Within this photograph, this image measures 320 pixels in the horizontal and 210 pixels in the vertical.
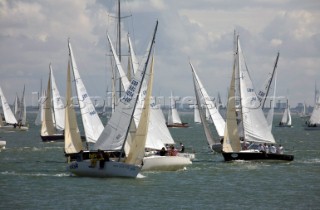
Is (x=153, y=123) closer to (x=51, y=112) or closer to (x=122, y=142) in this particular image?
(x=122, y=142)

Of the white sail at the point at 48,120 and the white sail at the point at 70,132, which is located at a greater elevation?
the white sail at the point at 48,120

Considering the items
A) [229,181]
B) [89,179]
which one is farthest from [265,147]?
[89,179]

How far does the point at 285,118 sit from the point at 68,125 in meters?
113

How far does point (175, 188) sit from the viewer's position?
146 ft

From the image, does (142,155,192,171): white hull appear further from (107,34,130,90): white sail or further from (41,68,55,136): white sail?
(41,68,55,136): white sail

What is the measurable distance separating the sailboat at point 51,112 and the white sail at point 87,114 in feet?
81.2

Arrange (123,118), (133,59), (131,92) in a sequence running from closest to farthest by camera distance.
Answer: (131,92)
(123,118)
(133,59)

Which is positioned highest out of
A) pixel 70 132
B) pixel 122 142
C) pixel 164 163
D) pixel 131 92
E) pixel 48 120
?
pixel 48 120

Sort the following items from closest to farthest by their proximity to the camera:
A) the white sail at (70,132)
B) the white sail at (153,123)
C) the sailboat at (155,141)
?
1. the sailboat at (155,141)
2. the white sail at (153,123)
3. the white sail at (70,132)

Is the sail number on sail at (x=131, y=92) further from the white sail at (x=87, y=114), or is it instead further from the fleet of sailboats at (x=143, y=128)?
the white sail at (x=87, y=114)

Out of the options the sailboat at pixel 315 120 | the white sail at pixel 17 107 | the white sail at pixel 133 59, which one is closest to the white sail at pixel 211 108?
the white sail at pixel 133 59

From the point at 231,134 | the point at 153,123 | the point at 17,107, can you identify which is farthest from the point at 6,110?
the point at 153,123

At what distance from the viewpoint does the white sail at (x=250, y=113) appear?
60719 millimetres

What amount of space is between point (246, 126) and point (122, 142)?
15.0 metres
